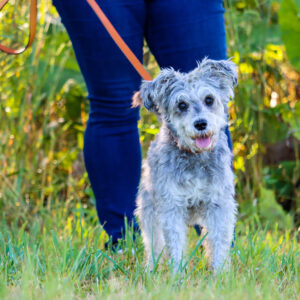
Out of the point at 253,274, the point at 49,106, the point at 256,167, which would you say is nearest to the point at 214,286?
the point at 253,274

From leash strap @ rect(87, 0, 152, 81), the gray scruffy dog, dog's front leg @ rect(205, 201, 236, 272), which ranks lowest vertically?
dog's front leg @ rect(205, 201, 236, 272)

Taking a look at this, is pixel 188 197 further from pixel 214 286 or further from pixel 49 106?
pixel 49 106

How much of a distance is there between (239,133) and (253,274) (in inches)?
83.4

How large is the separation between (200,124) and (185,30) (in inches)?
22.8

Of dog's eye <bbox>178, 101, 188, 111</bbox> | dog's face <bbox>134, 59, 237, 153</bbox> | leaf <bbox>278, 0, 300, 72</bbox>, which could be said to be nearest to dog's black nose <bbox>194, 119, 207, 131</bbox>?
dog's face <bbox>134, 59, 237, 153</bbox>

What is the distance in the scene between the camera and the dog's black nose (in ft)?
9.11

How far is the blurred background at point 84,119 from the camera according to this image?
446 centimetres

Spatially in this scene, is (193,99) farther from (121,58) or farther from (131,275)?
(131,275)

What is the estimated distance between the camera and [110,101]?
3178mm

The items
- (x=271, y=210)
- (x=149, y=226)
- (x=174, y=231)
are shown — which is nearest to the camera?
(x=174, y=231)

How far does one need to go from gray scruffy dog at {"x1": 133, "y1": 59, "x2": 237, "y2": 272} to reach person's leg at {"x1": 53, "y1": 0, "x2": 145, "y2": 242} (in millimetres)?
210

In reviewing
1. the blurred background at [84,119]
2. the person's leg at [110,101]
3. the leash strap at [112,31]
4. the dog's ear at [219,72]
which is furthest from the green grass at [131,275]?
the blurred background at [84,119]

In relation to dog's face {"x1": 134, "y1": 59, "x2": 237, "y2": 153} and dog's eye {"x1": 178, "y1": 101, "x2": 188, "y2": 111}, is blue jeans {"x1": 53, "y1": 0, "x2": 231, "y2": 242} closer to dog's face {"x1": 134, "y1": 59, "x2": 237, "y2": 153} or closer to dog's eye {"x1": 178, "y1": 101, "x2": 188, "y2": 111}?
dog's face {"x1": 134, "y1": 59, "x2": 237, "y2": 153}

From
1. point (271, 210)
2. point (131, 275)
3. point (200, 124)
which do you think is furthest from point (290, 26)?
point (131, 275)
